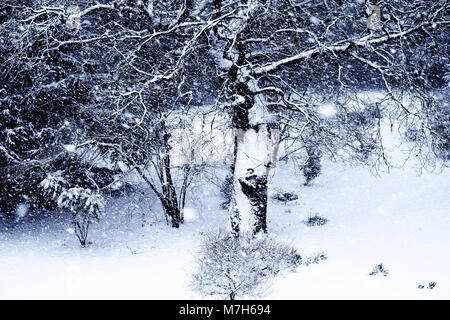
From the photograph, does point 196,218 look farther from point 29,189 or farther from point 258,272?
point 258,272

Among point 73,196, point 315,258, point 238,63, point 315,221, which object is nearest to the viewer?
point 315,258

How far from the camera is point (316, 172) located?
15086 millimetres

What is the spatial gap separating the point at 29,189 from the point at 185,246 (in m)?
4.22

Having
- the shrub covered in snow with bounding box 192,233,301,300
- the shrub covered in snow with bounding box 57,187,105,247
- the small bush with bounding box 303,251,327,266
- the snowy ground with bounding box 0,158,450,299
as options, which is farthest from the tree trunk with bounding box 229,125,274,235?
the shrub covered in snow with bounding box 57,187,105,247

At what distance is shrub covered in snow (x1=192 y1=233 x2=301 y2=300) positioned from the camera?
5609 millimetres

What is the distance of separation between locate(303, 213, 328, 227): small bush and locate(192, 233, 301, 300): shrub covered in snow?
16.0 feet

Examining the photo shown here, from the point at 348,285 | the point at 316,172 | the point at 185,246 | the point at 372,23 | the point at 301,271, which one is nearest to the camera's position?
the point at 348,285

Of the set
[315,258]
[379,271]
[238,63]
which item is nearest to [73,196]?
[238,63]

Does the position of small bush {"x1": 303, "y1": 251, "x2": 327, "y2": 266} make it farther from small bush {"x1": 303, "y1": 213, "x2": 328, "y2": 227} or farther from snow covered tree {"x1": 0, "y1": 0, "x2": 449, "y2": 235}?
small bush {"x1": 303, "y1": 213, "x2": 328, "y2": 227}

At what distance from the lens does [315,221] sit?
35.7 feet

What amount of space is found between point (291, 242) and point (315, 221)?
340 centimetres

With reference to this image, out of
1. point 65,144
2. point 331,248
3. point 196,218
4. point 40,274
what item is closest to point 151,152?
point 65,144

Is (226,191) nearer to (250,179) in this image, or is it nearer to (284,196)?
(284,196)

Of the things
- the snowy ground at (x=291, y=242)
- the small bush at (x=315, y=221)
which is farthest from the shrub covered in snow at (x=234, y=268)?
the small bush at (x=315, y=221)
